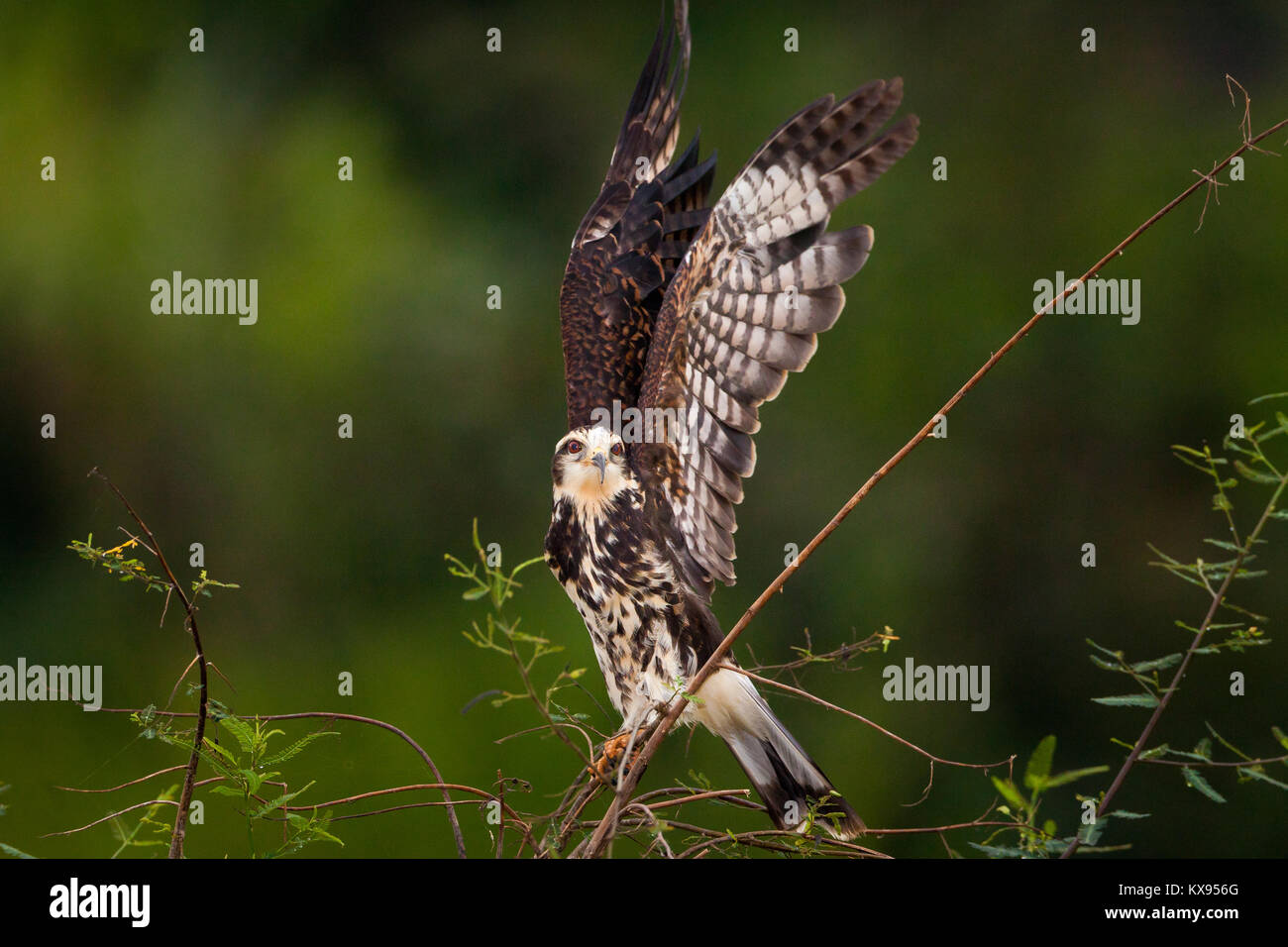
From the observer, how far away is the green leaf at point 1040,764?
1062 millimetres

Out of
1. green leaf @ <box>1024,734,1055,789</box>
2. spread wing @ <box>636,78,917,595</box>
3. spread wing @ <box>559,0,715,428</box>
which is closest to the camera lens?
green leaf @ <box>1024,734,1055,789</box>

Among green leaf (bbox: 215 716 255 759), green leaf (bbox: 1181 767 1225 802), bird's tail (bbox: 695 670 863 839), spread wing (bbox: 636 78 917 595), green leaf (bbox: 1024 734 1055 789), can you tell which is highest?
spread wing (bbox: 636 78 917 595)

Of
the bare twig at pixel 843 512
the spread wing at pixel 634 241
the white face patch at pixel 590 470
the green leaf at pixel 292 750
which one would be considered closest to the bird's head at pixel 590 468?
the white face patch at pixel 590 470

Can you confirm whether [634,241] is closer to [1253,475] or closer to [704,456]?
[704,456]

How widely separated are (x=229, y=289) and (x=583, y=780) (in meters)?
3.36

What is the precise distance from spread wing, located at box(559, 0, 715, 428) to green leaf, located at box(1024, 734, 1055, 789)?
1276 mm

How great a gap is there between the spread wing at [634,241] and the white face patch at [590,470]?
0.19 m

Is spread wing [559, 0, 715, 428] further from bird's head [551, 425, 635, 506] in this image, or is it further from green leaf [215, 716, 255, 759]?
green leaf [215, 716, 255, 759]

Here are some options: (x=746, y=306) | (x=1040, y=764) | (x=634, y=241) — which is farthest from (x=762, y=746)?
(x=1040, y=764)

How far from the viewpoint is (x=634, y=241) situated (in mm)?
2512

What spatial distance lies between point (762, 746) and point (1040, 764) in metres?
1.14

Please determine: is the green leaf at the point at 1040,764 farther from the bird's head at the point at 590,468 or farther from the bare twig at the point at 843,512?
the bird's head at the point at 590,468

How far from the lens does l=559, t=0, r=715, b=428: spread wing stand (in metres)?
2.38

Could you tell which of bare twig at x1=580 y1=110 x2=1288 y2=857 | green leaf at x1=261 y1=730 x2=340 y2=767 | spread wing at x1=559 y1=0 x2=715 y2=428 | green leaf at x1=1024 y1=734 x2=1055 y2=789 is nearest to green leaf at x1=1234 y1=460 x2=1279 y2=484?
bare twig at x1=580 y1=110 x2=1288 y2=857
